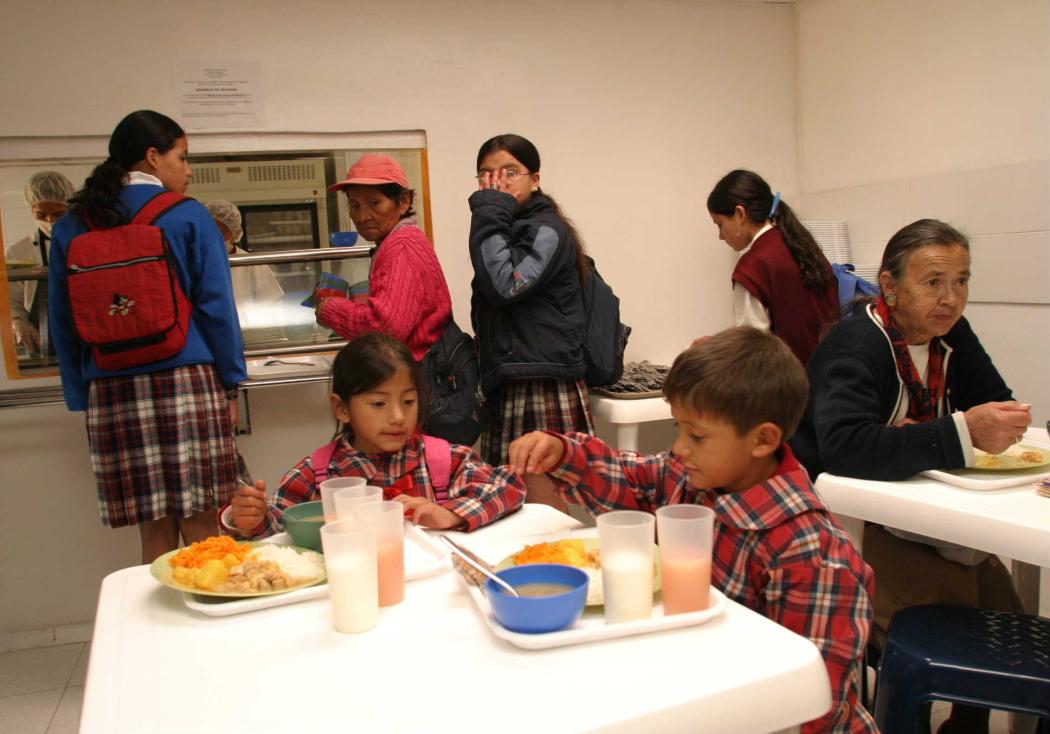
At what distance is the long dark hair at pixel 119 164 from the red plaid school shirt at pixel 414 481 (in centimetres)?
113

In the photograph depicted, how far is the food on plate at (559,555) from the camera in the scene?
3.72 ft

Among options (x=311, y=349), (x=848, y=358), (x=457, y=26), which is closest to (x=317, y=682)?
(x=848, y=358)

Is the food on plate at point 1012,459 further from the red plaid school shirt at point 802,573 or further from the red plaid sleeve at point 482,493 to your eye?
the red plaid sleeve at point 482,493

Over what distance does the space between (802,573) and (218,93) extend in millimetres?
2733

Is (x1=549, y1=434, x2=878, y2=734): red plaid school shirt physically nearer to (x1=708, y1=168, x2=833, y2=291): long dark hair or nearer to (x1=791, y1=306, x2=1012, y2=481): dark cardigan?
(x1=791, y1=306, x2=1012, y2=481): dark cardigan

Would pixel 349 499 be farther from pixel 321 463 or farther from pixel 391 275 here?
pixel 391 275

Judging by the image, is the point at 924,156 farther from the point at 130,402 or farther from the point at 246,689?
the point at 246,689

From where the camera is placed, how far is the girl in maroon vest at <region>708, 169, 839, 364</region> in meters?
2.75

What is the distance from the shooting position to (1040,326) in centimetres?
270

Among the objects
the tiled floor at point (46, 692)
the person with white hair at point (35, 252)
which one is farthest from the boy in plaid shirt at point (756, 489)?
the person with white hair at point (35, 252)

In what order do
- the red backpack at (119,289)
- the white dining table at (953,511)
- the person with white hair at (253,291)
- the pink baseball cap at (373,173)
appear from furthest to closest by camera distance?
1. the person with white hair at (253,291)
2. the pink baseball cap at (373,173)
3. the red backpack at (119,289)
4. the white dining table at (953,511)

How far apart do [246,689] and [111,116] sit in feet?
8.65

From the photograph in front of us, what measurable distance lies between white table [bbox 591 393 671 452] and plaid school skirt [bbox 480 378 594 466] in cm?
24

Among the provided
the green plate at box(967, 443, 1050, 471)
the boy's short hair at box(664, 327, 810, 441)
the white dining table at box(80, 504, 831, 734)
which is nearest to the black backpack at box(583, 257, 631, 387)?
the green plate at box(967, 443, 1050, 471)
